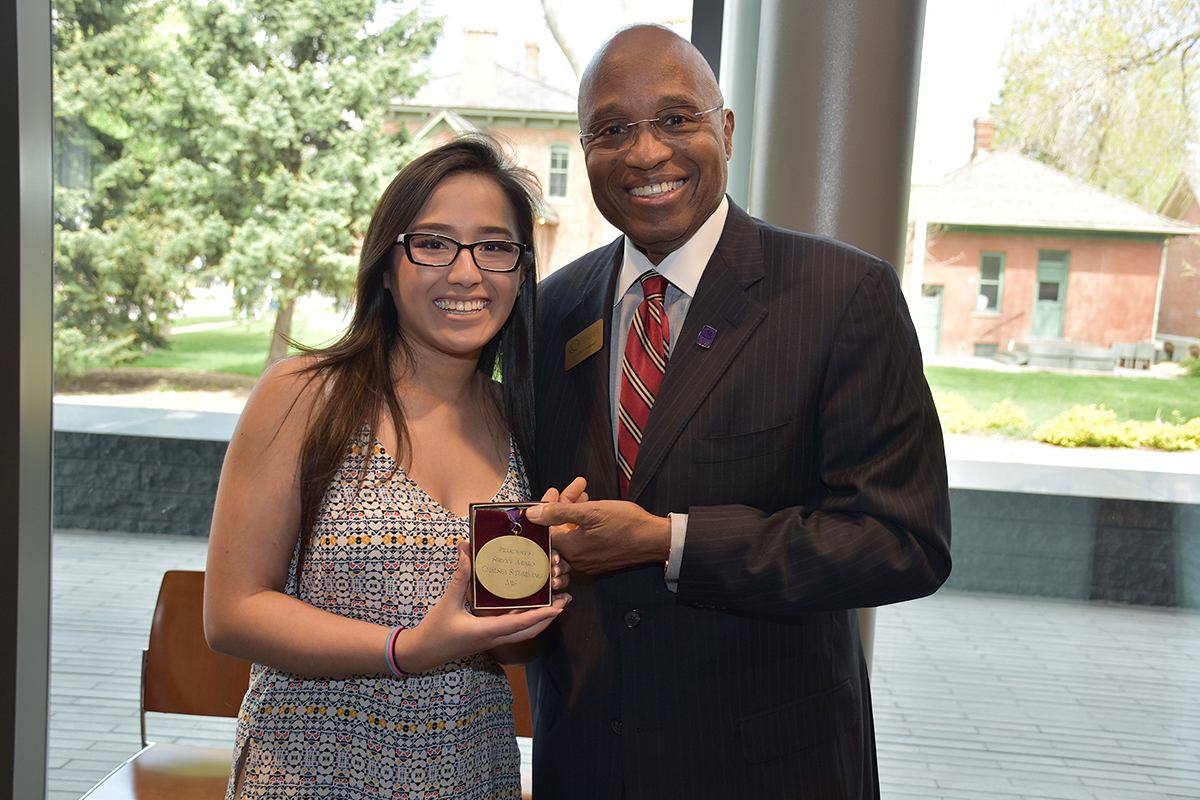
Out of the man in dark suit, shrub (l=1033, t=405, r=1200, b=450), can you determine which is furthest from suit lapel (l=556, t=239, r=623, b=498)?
shrub (l=1033, t=405, r=1200, b=450)

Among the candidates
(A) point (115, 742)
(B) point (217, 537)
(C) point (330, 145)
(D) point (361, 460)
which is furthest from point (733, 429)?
(C) point (330, 145)

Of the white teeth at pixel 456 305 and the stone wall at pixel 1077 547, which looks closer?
the white teeth at pixel 456 305

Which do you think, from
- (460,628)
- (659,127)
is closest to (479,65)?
(659,127)

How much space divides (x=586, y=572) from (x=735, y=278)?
1.95ft

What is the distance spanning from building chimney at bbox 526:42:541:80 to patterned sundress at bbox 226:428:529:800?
285 cm

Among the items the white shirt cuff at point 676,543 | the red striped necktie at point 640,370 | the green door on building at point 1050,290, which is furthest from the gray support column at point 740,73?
the white shirt cuff at point 676,543

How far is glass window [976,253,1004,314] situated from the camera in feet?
12.8

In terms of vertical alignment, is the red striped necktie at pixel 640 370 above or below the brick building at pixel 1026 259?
below

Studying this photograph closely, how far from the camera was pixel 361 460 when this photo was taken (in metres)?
1.53

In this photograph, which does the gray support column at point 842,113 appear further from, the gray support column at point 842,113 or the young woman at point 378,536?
the young woman at point 378,536

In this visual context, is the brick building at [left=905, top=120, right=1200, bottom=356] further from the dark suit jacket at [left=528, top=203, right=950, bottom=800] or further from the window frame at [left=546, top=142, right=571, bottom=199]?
the dark suit jacket at [left=528, top=203, right=950, bottom=800]

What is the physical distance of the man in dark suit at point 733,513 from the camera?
4.60 ft

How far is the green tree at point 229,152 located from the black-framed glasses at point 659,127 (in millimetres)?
3086

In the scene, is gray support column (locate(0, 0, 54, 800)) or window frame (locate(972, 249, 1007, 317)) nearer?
gray support column (locate(0, 0, 54, 800))
